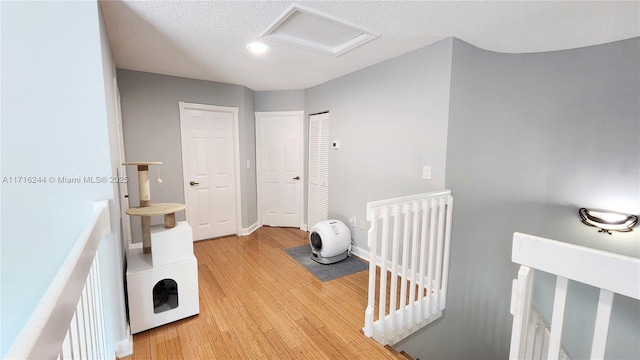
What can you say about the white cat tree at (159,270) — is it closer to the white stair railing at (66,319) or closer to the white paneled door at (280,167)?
the white stair railing at (66,319)

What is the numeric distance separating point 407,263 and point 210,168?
9.55ft

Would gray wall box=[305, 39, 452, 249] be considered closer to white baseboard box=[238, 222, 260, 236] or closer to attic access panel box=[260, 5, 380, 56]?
attic access panel box=[260, 5, 380, 56]

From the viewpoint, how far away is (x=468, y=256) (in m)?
2.63

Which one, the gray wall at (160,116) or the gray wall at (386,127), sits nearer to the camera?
the gray wall at (386,127)

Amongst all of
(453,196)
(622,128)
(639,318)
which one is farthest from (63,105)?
(639,318)

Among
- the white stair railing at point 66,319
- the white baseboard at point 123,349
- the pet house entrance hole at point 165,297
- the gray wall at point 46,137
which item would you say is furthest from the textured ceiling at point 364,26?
the white baseboard at point 123,349

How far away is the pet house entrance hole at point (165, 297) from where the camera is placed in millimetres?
2123

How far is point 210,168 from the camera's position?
12.6ft

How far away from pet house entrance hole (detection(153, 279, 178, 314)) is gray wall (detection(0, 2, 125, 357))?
487mm

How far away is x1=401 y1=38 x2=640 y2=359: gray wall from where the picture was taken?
234cm

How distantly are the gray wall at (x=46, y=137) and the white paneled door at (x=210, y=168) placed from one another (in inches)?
81.0

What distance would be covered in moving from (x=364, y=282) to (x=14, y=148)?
2.76m

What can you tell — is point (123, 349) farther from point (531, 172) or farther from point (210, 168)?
point (531, 172)

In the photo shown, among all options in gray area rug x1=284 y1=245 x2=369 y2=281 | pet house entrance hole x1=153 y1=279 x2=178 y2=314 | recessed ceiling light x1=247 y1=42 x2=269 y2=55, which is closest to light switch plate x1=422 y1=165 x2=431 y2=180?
gray area rug x1=284 y1=245 x2=369 y2=281
